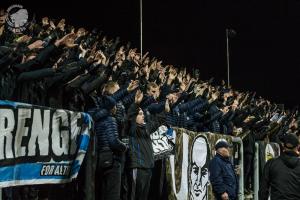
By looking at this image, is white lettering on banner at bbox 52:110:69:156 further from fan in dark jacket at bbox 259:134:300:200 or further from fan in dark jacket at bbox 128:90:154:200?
fan in dark jacket at bbox 259:134:300:200

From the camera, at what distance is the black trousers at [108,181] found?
6672 mm

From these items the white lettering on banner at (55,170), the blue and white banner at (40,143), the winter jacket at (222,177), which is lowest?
the winter jacket at (222,177)

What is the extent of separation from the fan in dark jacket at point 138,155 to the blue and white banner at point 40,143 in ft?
4.33

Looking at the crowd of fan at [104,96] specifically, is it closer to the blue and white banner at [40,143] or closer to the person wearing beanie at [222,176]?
the blue and white banner at [40,143]

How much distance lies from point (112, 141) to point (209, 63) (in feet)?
51.0

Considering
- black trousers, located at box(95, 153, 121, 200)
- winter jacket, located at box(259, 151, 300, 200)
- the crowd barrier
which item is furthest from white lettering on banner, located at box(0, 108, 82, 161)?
winter jacket, located at box(259, 151, 300, 200)

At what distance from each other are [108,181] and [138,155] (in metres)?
0.82

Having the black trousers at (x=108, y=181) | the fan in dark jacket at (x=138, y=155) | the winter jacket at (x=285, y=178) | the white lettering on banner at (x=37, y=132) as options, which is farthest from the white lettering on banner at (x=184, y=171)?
the white lettering on banner at (x=37, y=132)

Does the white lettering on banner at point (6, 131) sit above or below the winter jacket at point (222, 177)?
above

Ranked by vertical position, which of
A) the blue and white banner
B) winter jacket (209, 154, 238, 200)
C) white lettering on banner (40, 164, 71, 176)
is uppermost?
the blue and white banner

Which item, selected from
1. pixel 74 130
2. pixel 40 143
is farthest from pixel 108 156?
pixel 40 143

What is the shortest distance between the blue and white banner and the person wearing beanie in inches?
102

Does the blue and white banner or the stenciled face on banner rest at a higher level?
the blue and white banner

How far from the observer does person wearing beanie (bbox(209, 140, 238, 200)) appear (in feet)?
26.4
